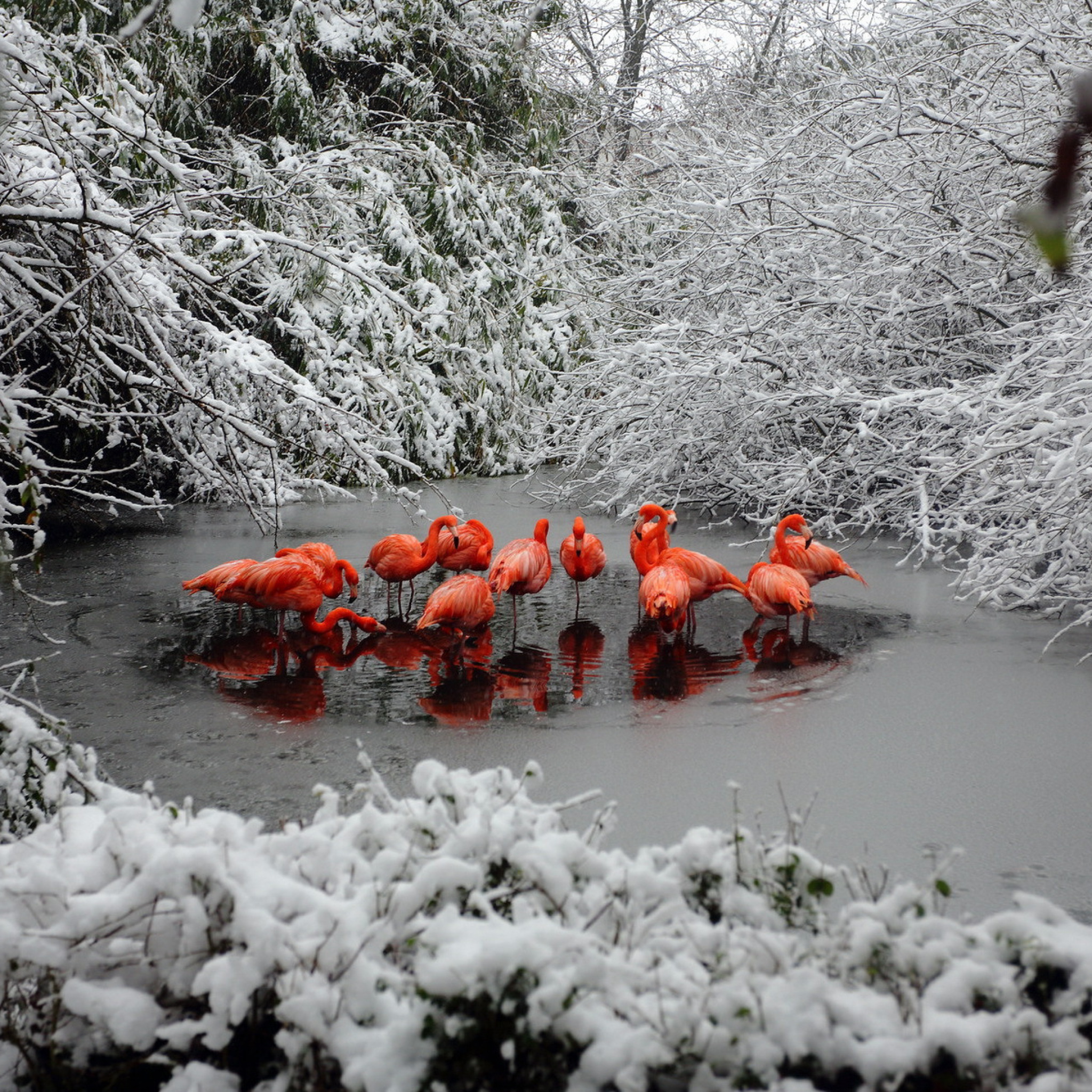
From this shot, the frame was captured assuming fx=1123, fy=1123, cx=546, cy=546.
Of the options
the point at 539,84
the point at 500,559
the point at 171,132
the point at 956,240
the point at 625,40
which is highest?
the point at 625,40

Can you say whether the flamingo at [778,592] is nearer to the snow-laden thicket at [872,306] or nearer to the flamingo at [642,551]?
the flamingo at [642,551]

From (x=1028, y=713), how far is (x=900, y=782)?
1.18 m

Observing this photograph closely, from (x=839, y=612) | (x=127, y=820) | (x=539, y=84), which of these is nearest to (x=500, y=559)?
(x=839, y=612)

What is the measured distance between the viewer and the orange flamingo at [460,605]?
6180 millimetres

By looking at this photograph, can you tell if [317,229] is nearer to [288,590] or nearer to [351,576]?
[351,576]

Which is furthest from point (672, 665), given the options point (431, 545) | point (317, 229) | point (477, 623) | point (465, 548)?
point (317, 229)

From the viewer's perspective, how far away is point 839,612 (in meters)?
7.11

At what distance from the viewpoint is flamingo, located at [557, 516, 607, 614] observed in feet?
23.5

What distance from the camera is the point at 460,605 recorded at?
621cm

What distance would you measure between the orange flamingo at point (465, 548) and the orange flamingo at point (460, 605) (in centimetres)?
104

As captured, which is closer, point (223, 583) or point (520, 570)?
point (223, 583)

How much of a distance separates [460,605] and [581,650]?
71cm

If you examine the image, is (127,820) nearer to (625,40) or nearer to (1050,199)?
(1050,199)

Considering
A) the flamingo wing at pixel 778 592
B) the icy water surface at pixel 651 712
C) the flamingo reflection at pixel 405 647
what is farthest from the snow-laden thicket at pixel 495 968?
the flamingo wing at pixel 778 592
